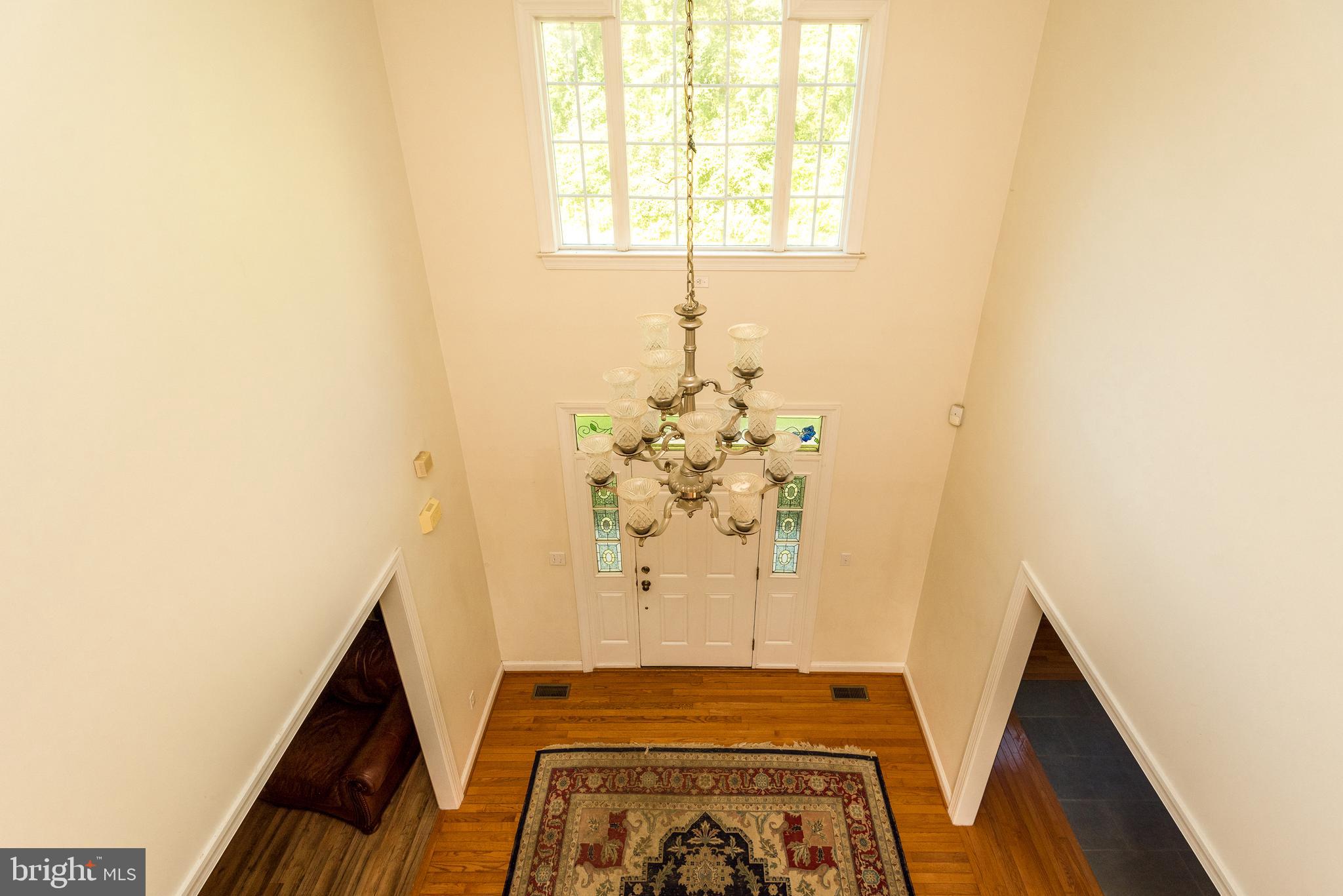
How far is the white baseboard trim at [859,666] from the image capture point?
5.88 meters

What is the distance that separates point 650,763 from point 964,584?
2695mm

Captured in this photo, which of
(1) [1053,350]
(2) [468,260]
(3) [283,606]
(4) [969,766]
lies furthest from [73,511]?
(4) [969,766]

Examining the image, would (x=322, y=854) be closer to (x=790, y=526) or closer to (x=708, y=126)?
(x=790, y=526)


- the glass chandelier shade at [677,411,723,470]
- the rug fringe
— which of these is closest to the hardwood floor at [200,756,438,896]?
the rug fringe

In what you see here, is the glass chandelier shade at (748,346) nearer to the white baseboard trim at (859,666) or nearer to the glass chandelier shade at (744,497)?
the glass chandelier shade at (744,497)

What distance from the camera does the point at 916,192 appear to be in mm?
3986

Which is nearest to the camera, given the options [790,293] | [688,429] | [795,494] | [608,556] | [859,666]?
[688,429]

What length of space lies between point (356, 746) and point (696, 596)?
2.77m

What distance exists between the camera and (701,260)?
417 centimetres

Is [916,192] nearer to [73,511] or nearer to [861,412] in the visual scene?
[861,412]

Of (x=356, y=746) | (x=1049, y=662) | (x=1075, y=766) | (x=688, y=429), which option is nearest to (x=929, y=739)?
(x=1075, y=766)

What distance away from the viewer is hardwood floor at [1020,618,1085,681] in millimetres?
6031

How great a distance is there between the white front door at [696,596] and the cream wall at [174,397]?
8.12 ft

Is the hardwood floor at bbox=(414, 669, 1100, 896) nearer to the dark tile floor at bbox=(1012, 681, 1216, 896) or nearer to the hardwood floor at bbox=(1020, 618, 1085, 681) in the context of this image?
the dark tile floor at bbox=(1012, 681, 1216, 896)
